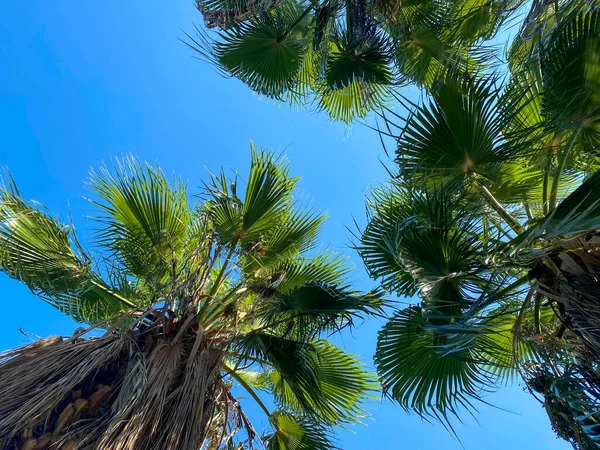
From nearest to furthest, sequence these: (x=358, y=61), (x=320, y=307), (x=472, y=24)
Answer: (x=320, y=307) < (x=472, y=24) < (x=358, y=61)

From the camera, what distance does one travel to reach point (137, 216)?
3.34 meters

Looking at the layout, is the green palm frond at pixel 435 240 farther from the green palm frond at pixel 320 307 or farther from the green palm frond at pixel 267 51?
the green palm frond at pixel 267 51

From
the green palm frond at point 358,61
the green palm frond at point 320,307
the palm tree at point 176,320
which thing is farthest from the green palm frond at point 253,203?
the green palm frond at point 358,61

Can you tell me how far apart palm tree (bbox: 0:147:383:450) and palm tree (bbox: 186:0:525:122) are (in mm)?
1414

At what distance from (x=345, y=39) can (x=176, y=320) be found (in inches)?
115

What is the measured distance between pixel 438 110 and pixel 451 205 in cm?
58

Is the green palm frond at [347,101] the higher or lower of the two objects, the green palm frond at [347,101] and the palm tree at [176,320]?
the higher

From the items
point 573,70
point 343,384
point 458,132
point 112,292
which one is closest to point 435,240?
point 458,132

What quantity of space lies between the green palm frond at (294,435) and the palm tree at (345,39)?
9.19 feet

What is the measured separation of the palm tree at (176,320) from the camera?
2.36 meters

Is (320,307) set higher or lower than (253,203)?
lower

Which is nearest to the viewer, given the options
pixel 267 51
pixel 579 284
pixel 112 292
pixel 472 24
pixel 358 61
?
pixel 579 284

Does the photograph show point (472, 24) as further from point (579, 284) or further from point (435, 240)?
point (579, 284)

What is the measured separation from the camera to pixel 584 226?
1.73 metres
